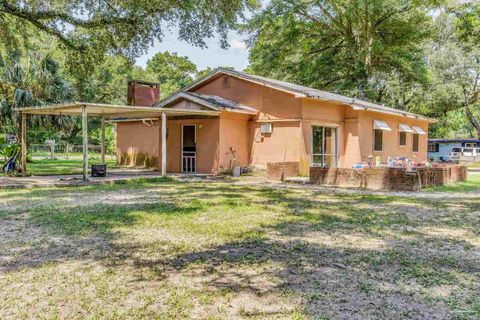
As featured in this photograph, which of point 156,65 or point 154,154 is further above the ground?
point 156,65

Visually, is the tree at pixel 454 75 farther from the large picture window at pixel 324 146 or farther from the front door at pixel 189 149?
the front door at pixel 189 149

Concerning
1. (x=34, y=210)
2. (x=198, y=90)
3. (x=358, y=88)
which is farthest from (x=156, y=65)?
(x=34, y=210)

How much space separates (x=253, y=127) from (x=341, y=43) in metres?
17.0

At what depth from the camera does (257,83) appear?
17141 millimetres

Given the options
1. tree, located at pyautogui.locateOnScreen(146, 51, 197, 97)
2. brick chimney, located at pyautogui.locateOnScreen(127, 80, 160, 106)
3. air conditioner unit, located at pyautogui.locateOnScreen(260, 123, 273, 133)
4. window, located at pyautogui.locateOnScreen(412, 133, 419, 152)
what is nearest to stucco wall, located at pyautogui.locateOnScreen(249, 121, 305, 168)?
air conditioner unit, located at pyautogui.locateOnScreen(260, 123, 273, 133)

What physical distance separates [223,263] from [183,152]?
13.2 metres

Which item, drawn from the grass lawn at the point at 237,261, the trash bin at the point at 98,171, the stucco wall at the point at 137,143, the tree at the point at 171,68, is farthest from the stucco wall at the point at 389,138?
the tree at the point at 171,68

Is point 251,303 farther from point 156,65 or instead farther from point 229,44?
point 156,65

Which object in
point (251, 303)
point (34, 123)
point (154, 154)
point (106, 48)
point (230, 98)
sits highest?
point (106, 48)

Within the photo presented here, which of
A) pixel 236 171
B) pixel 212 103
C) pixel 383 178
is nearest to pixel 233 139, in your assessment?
pixel 236 171

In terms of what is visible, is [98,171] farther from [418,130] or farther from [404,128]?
[418,130]

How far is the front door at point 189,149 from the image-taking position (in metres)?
17.2

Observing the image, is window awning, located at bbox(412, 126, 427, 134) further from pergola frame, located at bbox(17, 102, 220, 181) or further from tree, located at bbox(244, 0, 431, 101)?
pergola frame, located at bbox(17, 102, 220, 181)

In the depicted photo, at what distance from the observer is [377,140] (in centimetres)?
2061
